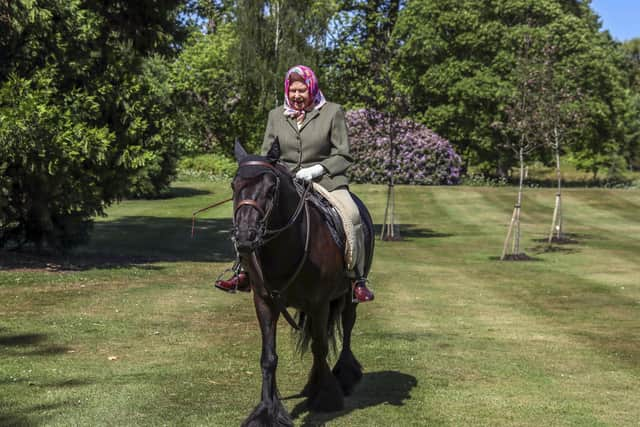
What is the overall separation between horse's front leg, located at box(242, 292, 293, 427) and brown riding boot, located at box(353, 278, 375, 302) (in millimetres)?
1514

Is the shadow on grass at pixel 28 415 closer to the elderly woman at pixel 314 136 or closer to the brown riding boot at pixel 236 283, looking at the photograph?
the brown riding boot at pixel 236 283

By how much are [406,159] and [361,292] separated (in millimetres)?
53033

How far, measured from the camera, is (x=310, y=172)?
30.3ft

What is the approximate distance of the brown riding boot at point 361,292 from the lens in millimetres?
9875

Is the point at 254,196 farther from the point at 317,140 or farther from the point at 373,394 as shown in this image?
the point at 373,394

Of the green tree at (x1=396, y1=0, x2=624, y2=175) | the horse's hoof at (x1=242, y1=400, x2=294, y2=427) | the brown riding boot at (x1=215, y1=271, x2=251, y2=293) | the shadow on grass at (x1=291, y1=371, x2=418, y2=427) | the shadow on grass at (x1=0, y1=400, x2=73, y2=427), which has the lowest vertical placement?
the shadow on grass at (x1=0, y1=400, x2=73, y2=427)

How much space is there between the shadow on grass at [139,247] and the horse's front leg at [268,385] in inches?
363

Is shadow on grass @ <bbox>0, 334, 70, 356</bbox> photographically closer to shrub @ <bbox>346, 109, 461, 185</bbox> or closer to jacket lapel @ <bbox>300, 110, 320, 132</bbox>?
jacket lapel @ <bbox>300, 110, 320, 132</bbox>

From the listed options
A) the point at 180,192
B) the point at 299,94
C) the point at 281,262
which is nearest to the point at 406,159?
the point at 180,192

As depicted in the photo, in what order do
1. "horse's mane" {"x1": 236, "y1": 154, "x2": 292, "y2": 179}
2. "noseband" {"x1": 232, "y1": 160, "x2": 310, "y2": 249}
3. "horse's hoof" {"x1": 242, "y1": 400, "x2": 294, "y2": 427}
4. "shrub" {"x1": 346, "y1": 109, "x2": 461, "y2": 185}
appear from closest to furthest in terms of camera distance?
"noseband" {"x1": 232, "y1": 160, "x2": 310, "y2": 249} → "horse's mane" {"x1": 236, "y1": 154, "x2": 292, "y2": 179} → "horse's hoof" {"x1": 242, "y1": 400, "x2": 294, "y2": 427} → "shrub" {"x1": 346, "y1": 109, "x2": 461, "y2": 185}

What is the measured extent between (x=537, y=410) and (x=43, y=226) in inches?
680

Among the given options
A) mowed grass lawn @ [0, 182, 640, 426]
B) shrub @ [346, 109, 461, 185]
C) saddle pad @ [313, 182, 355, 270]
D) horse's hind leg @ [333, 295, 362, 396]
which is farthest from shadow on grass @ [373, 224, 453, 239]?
→ saddle pad @ [313, 182, 355, 270]

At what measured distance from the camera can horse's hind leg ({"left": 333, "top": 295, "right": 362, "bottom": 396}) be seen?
34.1ft

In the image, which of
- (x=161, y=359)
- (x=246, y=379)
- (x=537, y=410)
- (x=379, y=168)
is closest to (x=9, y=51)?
(x=161, y=359)
